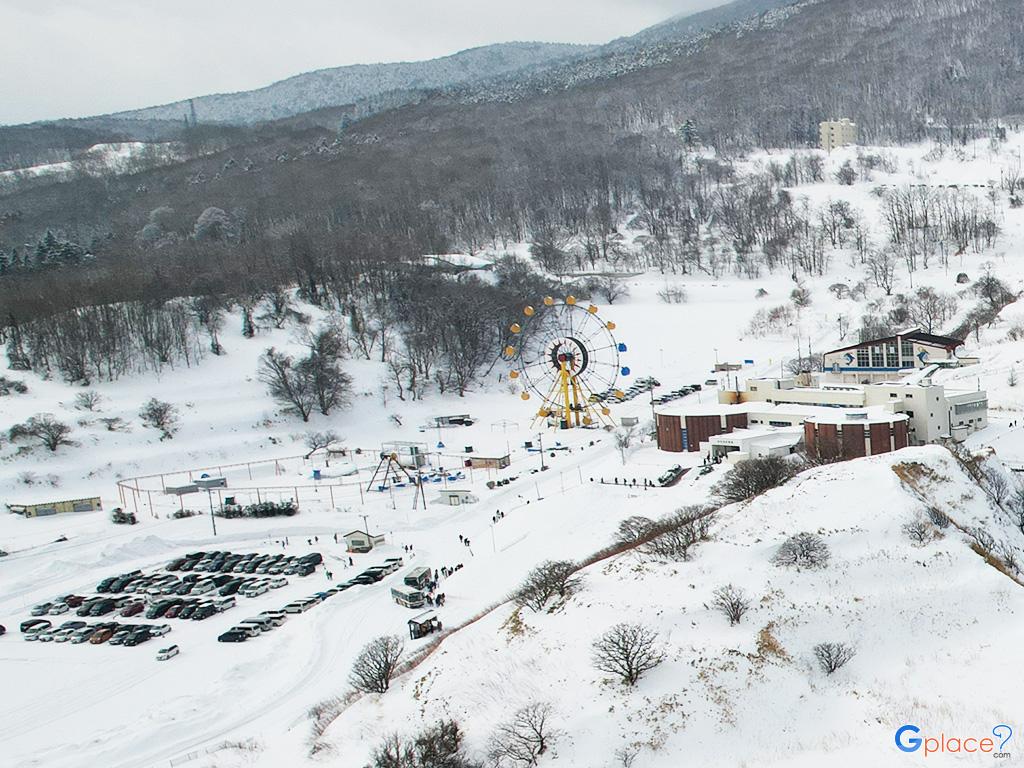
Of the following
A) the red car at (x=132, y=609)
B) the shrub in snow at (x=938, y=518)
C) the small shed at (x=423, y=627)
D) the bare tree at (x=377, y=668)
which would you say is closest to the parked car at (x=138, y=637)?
the red car at (x=132, y=609)

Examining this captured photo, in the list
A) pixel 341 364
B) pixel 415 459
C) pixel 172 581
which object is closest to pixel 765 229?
pixel 341 364

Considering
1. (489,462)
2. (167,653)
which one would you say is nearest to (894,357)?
(489,462)

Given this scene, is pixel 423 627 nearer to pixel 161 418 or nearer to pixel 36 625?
pixel 36 625

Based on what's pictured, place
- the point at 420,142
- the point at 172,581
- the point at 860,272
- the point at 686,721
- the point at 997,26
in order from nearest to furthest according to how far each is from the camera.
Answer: the point at 686,721, the point at 172,581, the point at 860,272, the point at 420,142, the point at 997,26

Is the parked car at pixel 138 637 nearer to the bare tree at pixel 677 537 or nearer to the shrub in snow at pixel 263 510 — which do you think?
the shrub in snow at pixel 263 510

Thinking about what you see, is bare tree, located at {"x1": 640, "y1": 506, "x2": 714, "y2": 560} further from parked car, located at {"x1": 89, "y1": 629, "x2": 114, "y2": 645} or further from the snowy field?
parked car, located at {"x1": 89, "y1": 629, "x2": 114, "y2": 645}

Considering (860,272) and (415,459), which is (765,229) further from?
(415,459)
